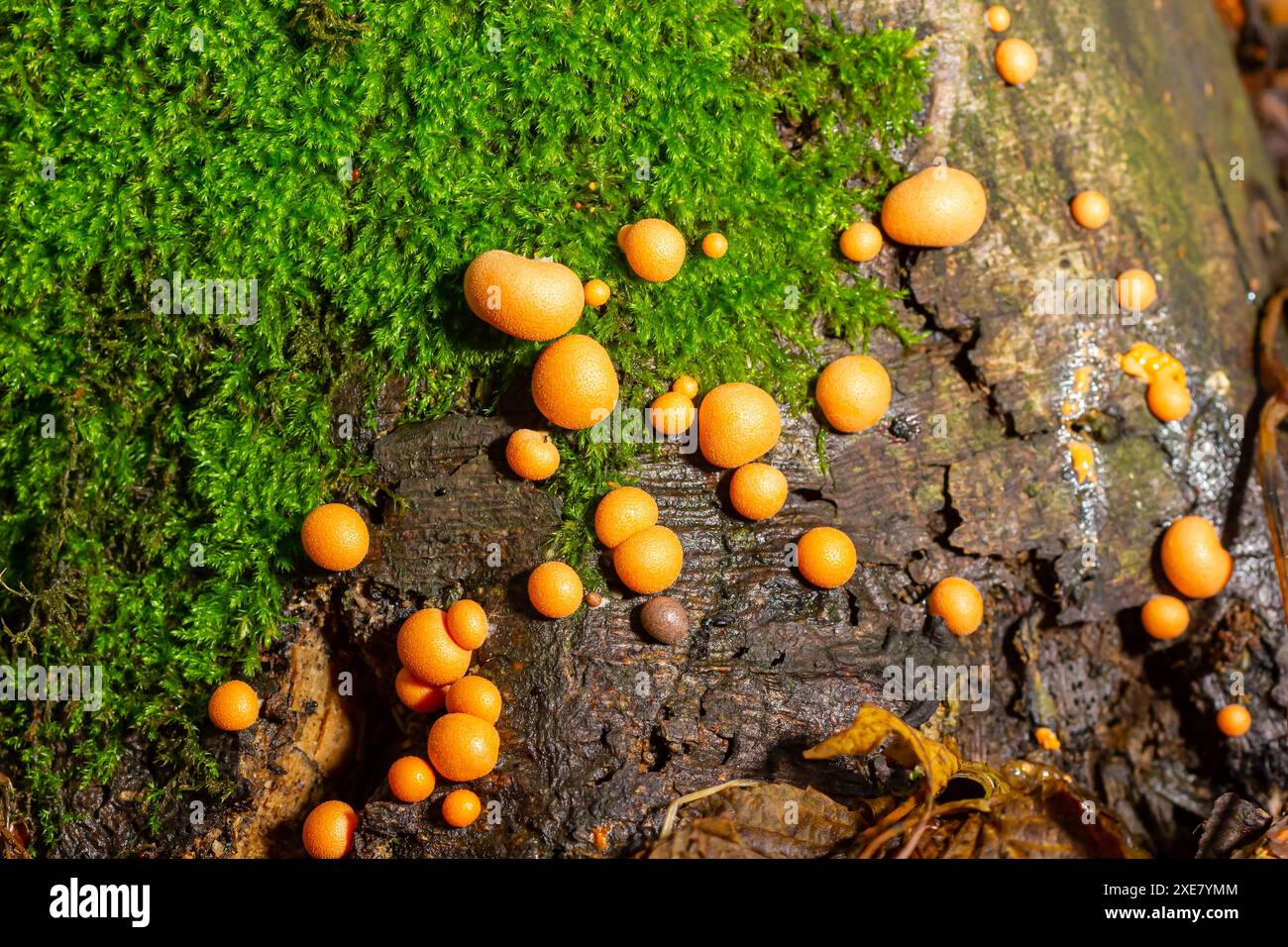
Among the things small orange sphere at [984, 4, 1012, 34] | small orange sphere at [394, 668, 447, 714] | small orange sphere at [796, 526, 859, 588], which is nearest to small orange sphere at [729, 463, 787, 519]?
small orange sphere at [796, 526, 859, 588]

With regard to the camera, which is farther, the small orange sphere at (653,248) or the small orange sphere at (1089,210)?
the small orange sphere at (1089,210)

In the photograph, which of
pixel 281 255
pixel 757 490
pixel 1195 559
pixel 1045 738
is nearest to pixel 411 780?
pixel 757 490

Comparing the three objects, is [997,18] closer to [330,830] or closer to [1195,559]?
[1195,559]

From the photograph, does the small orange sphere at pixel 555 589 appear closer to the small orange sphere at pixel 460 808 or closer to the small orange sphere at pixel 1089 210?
the small orange sphere at pixel 460 808

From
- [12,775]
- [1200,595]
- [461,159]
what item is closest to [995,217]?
[1200,595]

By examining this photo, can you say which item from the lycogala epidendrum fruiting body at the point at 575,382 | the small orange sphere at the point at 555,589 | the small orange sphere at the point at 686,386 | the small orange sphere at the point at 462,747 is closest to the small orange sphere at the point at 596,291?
the lycogala epidendrum fruiting body at the point at 575,382
